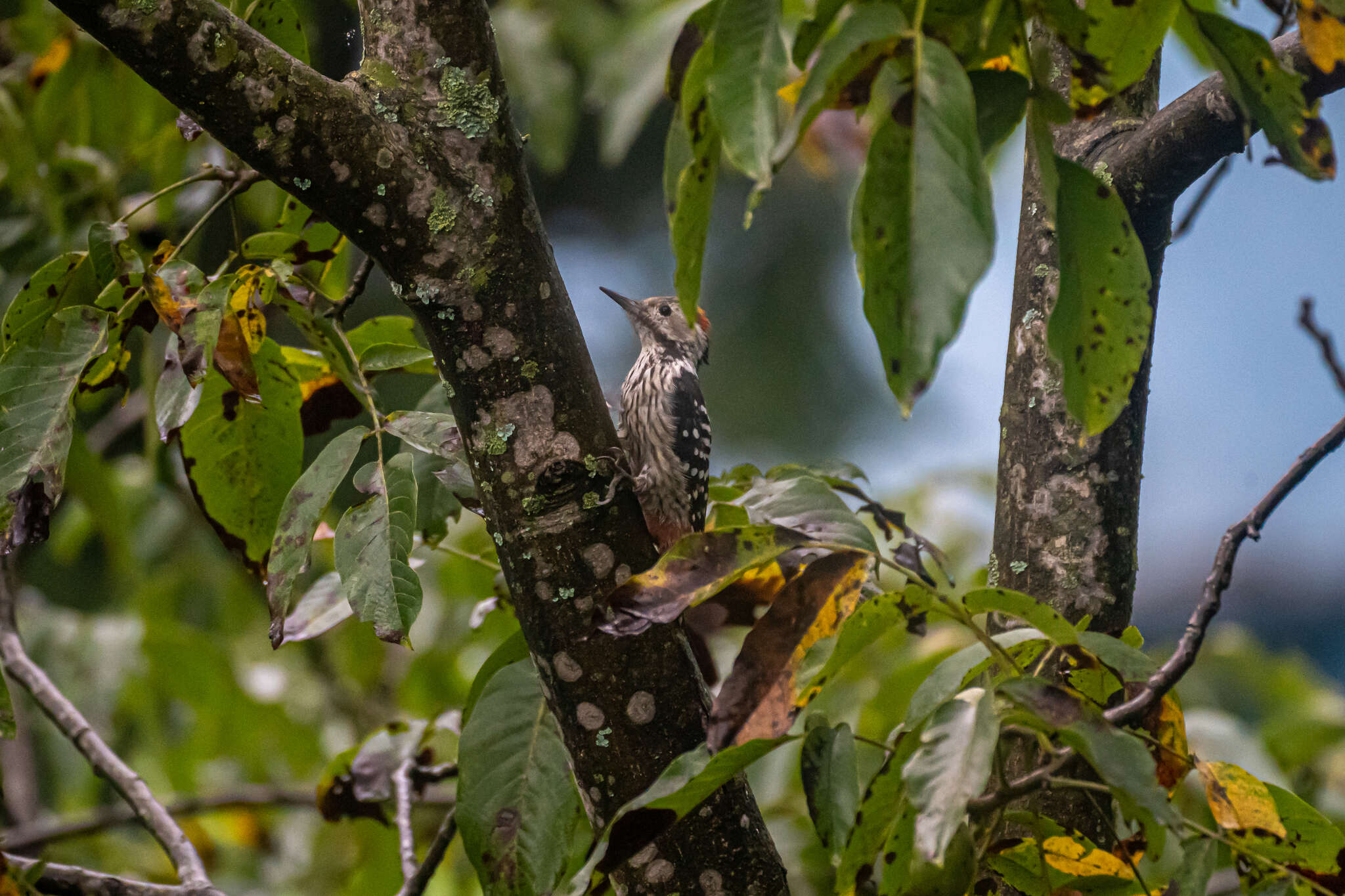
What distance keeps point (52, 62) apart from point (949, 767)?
2752 mm

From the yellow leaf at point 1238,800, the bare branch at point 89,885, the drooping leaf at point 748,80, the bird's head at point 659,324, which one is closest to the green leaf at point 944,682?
the yellow leaf at point 1238,800

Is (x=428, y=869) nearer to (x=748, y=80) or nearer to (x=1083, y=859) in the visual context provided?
(x=1083, y=859)

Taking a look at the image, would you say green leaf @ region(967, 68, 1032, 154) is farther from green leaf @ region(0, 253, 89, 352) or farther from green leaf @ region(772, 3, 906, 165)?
green leaf @ region(0, 253, 89, 352)

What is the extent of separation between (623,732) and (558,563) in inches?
8.7

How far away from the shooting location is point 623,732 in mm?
1378

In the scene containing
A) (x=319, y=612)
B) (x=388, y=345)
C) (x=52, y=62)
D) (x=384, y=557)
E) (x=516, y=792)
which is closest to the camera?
(x=384, y=557)

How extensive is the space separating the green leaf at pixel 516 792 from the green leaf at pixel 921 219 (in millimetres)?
810

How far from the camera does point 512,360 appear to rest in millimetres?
1351

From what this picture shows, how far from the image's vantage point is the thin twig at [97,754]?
176 cm

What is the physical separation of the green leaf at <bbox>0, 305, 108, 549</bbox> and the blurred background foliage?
236mm

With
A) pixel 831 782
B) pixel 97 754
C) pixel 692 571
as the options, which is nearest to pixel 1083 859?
pixel 831 782

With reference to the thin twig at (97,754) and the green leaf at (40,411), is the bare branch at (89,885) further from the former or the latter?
the green leaf at (40,411)

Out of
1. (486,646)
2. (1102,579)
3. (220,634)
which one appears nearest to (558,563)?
(1102,579)

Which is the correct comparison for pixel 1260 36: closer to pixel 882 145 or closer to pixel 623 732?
pixel 882 145
